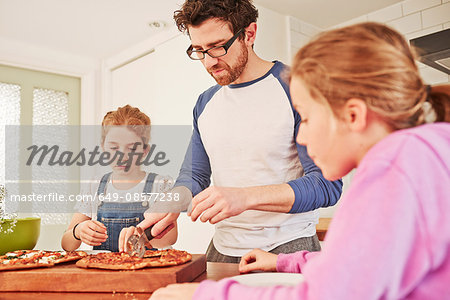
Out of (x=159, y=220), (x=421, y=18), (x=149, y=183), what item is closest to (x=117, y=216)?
(x=149, y=183)

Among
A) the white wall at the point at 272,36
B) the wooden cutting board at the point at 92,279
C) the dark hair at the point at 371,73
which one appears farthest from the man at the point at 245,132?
the white wall at the point at 272,36

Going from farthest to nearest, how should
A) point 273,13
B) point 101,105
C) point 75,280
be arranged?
point 101,105 < point 273,13 < point 75,280

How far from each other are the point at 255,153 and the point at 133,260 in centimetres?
55

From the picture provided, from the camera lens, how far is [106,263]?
96 centimetres

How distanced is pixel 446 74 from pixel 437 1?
48 centimetres

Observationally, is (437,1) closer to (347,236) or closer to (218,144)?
(218,144)

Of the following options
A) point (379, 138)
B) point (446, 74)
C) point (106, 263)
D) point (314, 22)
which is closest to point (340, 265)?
point (379, 138)

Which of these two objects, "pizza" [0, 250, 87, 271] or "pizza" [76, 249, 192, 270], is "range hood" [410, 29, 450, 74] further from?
"pizza" [0, 250, 87, 271]

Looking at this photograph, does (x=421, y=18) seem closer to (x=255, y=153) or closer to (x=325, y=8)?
(x=325, y=8)

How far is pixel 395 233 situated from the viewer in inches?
16.8

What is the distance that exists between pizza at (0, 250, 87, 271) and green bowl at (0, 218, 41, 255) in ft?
0.75

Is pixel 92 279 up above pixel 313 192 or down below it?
below

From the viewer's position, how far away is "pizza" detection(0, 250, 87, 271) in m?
0.97

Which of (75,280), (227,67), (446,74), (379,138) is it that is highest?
(446,74)
